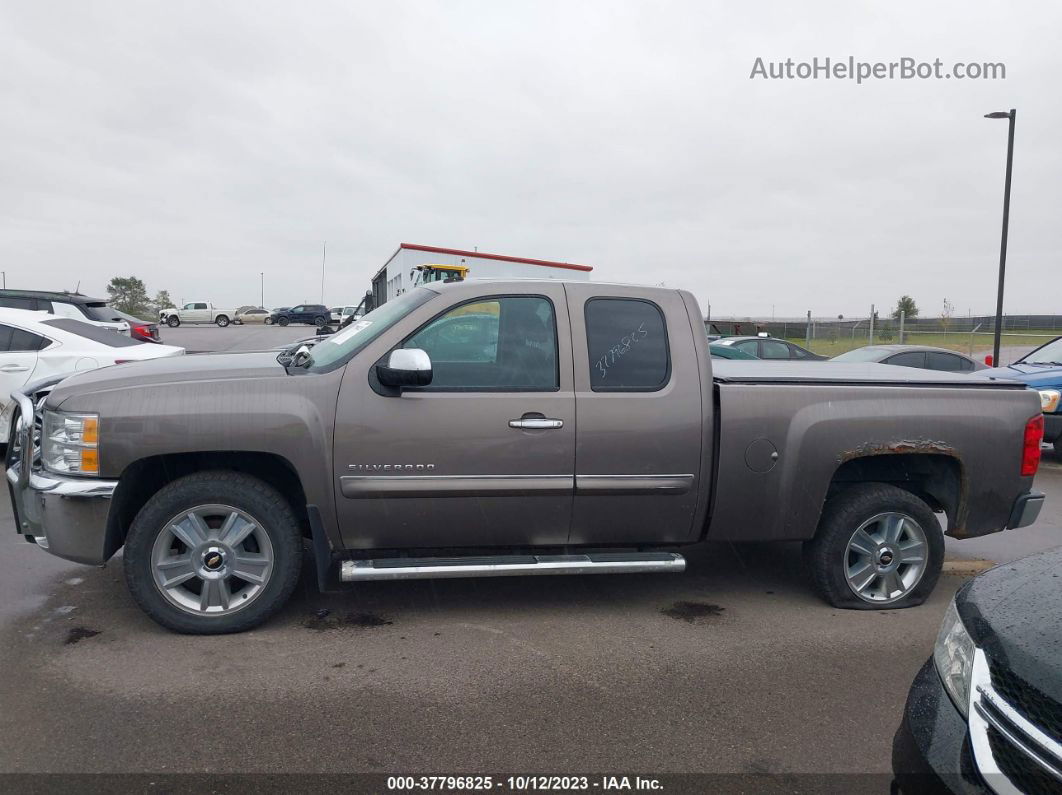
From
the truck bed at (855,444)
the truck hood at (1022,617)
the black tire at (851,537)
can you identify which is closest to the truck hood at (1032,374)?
the truck bed at (855,444)

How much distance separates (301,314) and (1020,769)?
58.4m

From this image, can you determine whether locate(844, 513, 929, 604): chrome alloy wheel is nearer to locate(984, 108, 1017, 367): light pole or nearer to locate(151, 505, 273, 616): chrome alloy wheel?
locate(151, 505, 273, 616): chrome alloy wheel

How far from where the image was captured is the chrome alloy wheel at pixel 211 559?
13.9 ft

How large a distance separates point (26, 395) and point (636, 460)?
349 cm

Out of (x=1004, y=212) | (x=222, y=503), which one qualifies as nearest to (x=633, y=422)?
(x=222, y=503)

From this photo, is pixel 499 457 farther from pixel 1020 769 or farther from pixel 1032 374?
pixel 1032 374

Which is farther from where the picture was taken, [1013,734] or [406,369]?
[406,369]

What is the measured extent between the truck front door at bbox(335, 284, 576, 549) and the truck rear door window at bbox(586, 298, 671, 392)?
17cm

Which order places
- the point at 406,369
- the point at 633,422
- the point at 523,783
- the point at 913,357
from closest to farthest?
the point at 523,783
the point at 406,369
the point at 633,422
the point at 913,357

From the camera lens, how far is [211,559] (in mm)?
4254

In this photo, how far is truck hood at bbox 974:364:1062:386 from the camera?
9734 mm

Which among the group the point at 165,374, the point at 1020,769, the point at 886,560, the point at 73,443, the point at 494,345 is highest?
the point at 494,345

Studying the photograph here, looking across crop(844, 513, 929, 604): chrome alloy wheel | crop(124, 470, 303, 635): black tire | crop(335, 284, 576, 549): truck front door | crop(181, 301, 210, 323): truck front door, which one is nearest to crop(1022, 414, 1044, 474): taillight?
crop(844, 513, 929, 604): chrome alloy wheel

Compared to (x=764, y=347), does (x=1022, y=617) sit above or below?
below
